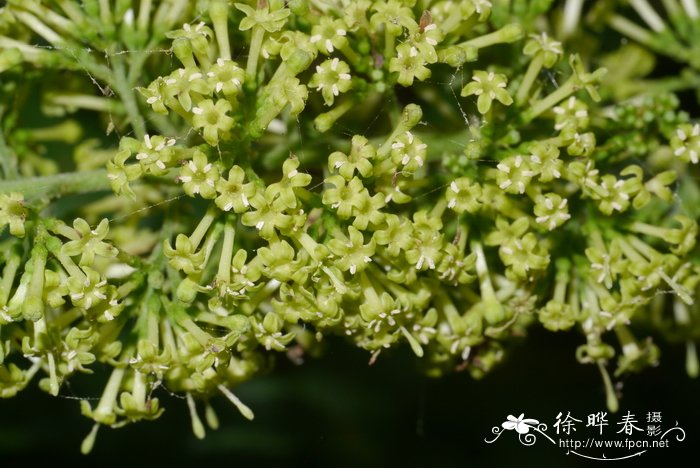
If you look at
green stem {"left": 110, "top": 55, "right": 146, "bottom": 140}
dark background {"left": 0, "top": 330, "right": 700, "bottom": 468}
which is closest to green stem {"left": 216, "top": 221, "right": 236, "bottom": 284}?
green stem {"left": 110, "top": 55, "right": 146, "bottom": 140}

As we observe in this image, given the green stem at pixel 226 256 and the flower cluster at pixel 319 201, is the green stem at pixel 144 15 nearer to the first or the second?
the flower cluster at pixel 319 201

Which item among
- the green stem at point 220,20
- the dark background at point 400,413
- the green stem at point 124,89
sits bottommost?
the dark background at point 400,413

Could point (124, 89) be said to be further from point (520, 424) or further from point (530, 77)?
point (520, 424)

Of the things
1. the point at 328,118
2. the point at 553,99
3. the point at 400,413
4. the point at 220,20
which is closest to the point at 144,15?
the point at 220,20

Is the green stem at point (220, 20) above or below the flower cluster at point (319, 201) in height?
above

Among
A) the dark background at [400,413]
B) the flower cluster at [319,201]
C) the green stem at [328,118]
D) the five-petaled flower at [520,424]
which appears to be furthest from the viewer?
the dark background at [400,413]

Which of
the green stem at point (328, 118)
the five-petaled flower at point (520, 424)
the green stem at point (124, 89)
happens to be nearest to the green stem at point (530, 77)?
the green stem at point (328, 118)

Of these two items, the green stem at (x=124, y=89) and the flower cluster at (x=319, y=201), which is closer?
the flower cluster at (x=319, y=201)
